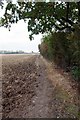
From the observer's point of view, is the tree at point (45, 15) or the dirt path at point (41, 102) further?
the tree at point (45, 15)

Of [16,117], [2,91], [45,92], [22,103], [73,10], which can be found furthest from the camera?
[73,10]

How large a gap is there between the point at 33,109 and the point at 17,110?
592 mm

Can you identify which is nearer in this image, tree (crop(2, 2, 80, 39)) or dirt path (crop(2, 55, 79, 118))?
dirt path (crop(2, 55, 79, 118))

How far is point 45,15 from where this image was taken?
643 inches

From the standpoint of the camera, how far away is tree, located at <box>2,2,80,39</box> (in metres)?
15.6

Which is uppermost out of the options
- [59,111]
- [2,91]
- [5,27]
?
[5,27]

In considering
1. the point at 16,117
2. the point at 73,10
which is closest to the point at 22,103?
the point at 16,117

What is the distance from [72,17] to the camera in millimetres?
17312

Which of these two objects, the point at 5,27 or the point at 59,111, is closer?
the point at 59,111

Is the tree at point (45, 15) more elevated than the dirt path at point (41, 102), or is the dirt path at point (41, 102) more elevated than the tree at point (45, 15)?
the tree at point (45, 15)

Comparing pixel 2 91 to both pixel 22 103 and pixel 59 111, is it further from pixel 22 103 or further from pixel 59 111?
pixel 59 111

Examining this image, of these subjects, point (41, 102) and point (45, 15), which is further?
point (45, 15)

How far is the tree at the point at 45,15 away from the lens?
51.3ft

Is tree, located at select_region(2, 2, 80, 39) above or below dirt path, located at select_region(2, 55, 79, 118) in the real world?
above
